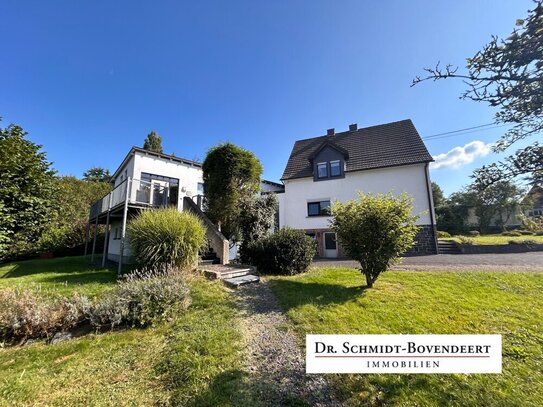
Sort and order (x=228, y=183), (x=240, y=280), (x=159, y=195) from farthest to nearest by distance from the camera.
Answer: (x=159, y=195)
(x=228, y=183)
(x=240, y=280)

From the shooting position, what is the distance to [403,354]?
10.1 ft

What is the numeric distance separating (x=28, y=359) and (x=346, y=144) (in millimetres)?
18658

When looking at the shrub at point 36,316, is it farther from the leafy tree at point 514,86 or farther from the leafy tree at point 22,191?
the leafy tree at point 22,191

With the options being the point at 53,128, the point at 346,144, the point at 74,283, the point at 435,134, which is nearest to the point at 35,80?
the point at 53,128

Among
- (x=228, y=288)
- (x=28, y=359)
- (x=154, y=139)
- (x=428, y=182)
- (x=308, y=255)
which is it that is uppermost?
(x=154, y=139)

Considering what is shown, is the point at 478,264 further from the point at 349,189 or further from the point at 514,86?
the point at 514,86

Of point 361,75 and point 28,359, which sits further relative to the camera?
point 361,75

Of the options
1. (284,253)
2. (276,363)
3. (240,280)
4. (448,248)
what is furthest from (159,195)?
(448,248)

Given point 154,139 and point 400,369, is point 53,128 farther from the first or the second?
point 400,369

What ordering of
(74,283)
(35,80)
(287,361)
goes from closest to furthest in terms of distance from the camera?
(287,361) → (74,283) → (35,80)

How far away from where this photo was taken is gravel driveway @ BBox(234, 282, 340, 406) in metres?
2.59

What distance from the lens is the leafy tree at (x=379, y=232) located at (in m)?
5.83

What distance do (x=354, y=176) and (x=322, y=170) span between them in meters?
2.30

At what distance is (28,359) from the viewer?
11.7 ft
